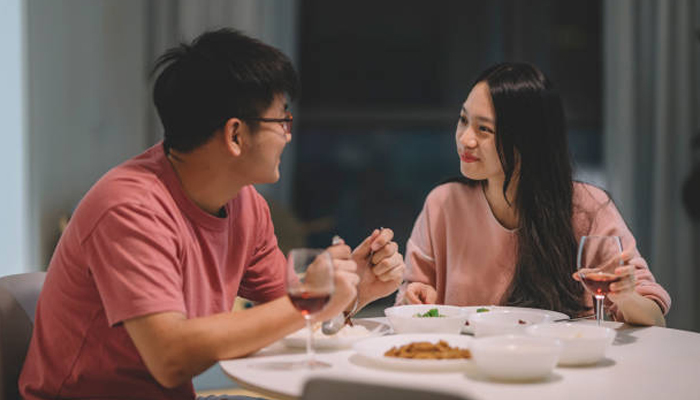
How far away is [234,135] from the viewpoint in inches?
66.1

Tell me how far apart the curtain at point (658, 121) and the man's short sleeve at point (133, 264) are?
3.45 metres

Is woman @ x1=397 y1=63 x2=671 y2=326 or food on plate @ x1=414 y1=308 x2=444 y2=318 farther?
woman @ x1=397 y1=63 x2=671 y2=326

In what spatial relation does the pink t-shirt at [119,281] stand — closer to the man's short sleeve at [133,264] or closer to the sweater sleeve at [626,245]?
the man's short sleeve at [133,264]

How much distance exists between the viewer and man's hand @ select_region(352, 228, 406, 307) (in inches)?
75.3

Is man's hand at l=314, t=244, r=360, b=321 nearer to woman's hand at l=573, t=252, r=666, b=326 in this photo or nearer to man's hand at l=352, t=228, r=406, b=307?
man's hand at l=352, t=228, r=406, b=307

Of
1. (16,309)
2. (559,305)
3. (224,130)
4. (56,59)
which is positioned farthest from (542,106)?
(56,59)

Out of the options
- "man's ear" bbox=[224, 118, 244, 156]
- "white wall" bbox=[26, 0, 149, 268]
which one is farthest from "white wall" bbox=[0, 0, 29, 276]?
"man's ear" bbox=[224, 118, 244, 156]

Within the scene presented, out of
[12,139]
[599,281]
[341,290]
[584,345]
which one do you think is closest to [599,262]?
[599,281]

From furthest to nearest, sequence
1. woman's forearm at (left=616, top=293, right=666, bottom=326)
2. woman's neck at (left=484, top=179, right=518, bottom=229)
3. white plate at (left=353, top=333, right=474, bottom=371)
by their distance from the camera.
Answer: woman's neck at (left=484, top=179, right=518, bottom=229)
woman's forearm at (left=616, top=293, right=666, bottom=326)
white plate at (left=353, top=333, right=474, bottom=371)

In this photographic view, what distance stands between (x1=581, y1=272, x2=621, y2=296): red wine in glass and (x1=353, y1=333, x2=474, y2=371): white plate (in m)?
0.31

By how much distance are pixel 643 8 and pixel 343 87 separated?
5.83 ft

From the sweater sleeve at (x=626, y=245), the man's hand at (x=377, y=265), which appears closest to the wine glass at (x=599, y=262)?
the sweater sleeve at (x=626, y=245)

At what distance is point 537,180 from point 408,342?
3.07ft

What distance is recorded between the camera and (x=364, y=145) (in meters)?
4.62
